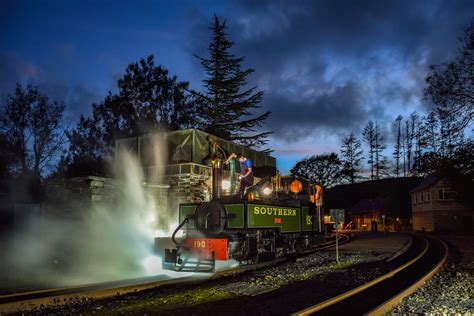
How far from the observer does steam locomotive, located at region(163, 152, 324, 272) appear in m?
11.0

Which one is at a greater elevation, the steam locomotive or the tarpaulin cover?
the tarpaulin cover

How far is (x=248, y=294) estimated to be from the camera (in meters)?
8.49

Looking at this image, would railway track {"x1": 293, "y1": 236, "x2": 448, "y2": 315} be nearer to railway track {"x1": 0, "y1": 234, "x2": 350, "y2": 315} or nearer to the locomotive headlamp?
railway track {"x1": 0, "y1": 234, "x2": 350, "y2": 315}

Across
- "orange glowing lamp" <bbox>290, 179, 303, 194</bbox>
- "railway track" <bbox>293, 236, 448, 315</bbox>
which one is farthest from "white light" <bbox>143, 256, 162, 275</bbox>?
"railway track" <bbox>293, 236, 448, 315</bbox>

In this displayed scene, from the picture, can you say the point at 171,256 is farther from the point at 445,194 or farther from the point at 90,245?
the point at 445,194

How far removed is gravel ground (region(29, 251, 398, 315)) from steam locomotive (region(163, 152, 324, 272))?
71cm

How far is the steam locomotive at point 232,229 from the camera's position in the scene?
36.2ft

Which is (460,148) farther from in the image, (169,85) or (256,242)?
(169,85)

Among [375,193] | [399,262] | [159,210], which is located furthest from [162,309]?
[375,193]

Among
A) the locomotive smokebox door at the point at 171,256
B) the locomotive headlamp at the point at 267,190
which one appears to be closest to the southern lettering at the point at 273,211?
the locomotive headlamp at the point at 267,190

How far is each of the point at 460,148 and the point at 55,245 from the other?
625 inches

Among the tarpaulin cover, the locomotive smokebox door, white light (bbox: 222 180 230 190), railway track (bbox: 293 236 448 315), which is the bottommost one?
railway track (bbox: 293 236 448 315)

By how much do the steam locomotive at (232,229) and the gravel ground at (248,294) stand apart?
0.71 metres

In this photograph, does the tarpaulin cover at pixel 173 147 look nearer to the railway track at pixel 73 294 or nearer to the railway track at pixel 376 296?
the railway track at pixel 73 294
